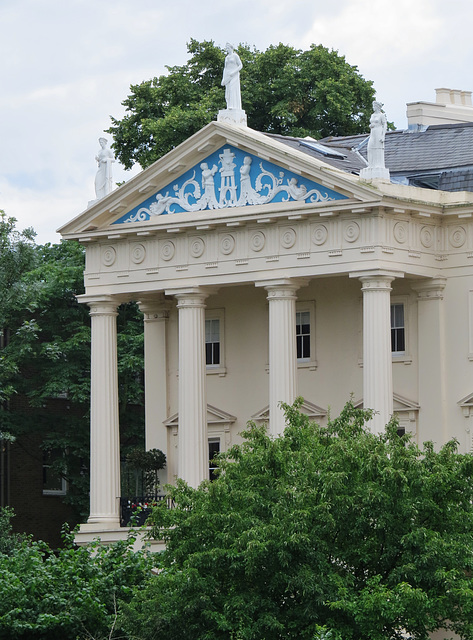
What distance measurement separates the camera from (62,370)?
215 ft

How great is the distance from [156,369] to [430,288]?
990 cm

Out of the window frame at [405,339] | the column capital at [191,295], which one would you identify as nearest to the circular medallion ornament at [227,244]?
the column capital at [191,295]

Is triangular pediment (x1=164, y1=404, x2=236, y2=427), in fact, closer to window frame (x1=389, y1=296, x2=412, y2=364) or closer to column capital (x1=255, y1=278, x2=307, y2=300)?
column capital (x1=255, y1=278, x2=307, y2=300)

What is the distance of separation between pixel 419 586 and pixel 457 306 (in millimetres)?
17186

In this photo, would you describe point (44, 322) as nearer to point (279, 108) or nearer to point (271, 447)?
point (279, 108)

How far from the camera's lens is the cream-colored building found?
51.3 m

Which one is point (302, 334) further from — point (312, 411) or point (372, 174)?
point (372, 174)

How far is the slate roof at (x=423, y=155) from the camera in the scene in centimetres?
5400

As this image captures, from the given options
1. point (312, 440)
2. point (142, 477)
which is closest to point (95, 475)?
point (142, 477)

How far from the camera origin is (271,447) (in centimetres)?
3834

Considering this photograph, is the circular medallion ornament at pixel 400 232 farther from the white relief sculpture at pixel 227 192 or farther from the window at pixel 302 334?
the window at pixel 302 334

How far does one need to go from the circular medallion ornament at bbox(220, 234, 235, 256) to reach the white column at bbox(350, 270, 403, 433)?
4.14 meters

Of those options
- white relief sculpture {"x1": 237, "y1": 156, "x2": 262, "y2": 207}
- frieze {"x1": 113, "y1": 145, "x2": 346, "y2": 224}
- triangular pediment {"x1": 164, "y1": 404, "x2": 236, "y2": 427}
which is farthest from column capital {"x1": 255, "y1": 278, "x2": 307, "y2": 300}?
triangular pediment {"x1": 164, "y1": 404, "x2": 236, "y2": 427}

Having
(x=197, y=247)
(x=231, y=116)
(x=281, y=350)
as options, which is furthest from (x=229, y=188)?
(x=281, y=350)
